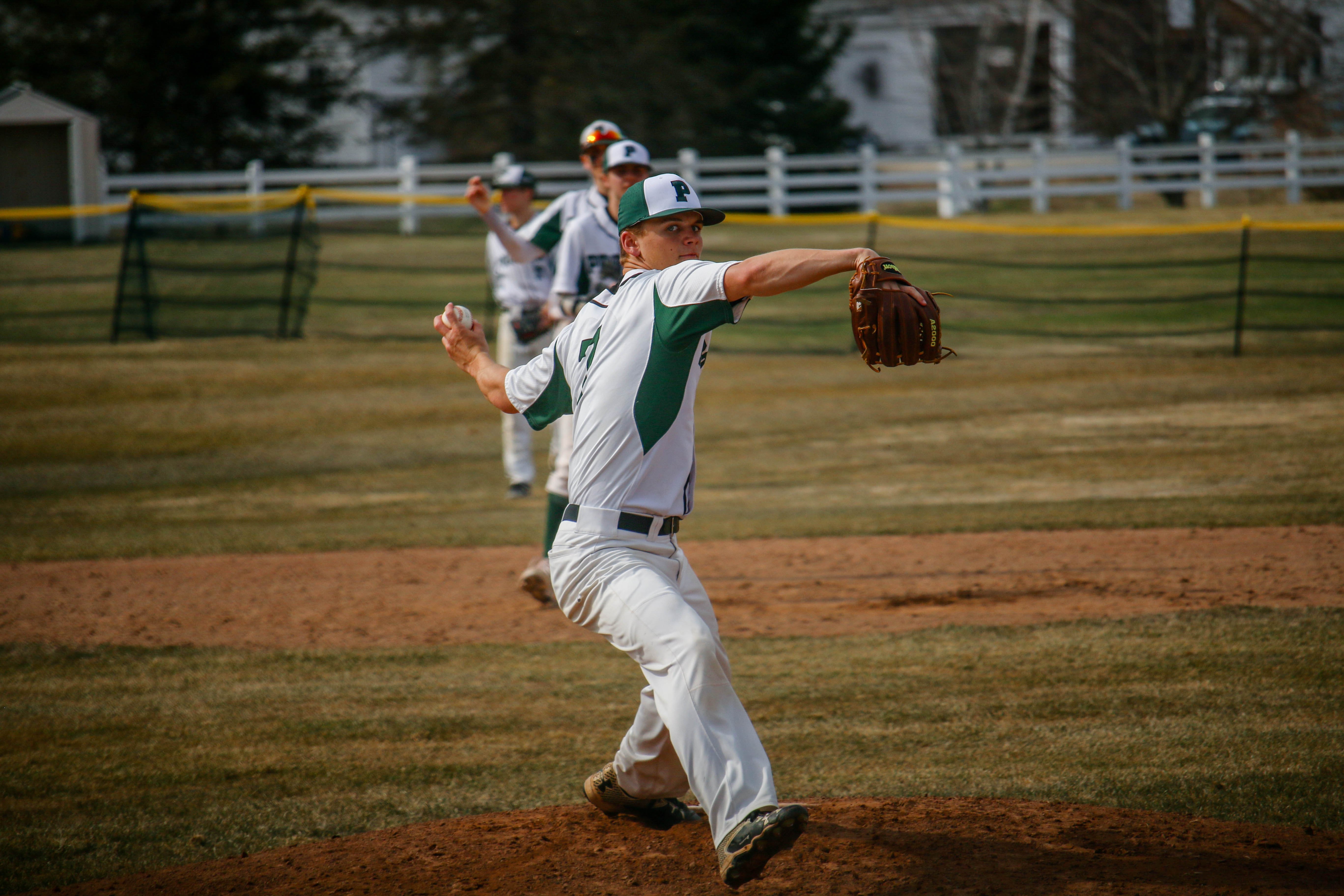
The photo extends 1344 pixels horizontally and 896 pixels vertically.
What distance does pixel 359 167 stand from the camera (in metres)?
36.3

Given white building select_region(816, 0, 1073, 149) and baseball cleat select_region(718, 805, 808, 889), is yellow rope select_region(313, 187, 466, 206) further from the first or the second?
white building select_region(816, 0, 1073, 149)

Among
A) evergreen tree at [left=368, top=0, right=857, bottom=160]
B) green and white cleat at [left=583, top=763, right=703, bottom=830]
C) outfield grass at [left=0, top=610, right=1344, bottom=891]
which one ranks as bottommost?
outfield grass at [left=0, top=610, right=1344, bottom=891]

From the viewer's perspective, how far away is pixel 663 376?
366 cm

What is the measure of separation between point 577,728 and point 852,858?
195cm

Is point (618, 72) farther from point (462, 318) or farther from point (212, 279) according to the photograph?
point (462, 318)

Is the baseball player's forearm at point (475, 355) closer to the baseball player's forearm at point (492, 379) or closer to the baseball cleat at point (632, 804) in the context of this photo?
the baseball player's forearm at point (492, 379)

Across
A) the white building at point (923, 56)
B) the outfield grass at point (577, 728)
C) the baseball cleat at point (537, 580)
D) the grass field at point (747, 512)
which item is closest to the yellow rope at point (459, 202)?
the grass field at point (747, 512)

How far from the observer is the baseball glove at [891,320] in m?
3.24

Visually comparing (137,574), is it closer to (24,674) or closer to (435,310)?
(24,674)

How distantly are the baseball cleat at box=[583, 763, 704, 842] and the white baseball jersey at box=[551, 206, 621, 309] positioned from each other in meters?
3.68

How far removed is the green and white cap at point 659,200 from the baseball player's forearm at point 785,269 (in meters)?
0.43

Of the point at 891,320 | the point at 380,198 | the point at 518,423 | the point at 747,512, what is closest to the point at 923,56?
the point at 380,198

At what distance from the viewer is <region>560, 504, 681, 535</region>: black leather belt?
3730 millimetres

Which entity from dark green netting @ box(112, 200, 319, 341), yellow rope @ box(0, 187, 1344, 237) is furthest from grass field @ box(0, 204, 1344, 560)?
yellow rope @ box(0, 187, 1344, 237)
